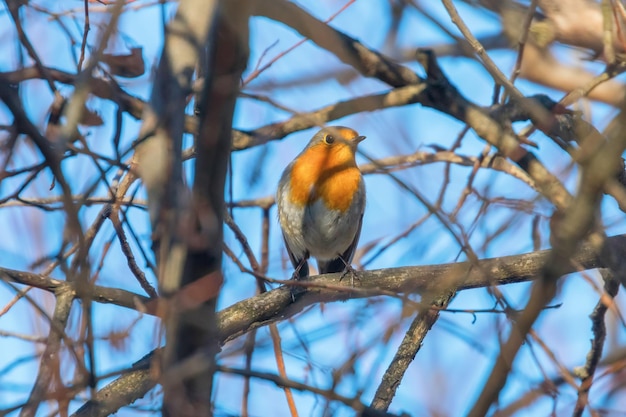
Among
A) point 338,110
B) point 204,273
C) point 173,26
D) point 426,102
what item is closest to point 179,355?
point 204,273

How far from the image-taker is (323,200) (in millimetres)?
5688

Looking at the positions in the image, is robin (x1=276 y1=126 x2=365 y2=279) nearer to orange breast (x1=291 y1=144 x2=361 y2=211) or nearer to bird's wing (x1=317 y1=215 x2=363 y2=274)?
orange breast (x1=291 y1=144 x2=361 y2=211)

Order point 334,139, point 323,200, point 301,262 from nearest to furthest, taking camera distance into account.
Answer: point 323,200
point 334,139
point 301,262

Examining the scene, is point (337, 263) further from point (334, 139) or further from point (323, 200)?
point (334, 139)

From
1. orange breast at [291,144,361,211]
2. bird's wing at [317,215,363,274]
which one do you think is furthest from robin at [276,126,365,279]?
bird's wing at [317,215,363,274]

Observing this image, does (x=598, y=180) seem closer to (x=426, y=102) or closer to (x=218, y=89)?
(x=218, y=89)

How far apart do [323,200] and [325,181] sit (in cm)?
15

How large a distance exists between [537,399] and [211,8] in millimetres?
1396

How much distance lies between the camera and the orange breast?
5.69 metres

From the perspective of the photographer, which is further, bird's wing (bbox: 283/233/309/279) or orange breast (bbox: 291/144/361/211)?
bird's wing (bbox: 283/233/309/279)

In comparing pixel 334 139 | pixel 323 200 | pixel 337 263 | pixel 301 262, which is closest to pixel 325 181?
pixel 323 200

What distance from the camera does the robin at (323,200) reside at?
5.70 meters

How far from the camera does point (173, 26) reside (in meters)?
2.05

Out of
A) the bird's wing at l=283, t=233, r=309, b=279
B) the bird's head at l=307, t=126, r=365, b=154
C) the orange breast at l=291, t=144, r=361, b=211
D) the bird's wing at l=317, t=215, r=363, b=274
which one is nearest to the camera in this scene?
the orange breast at l=291, t=144, r=361, b=211
